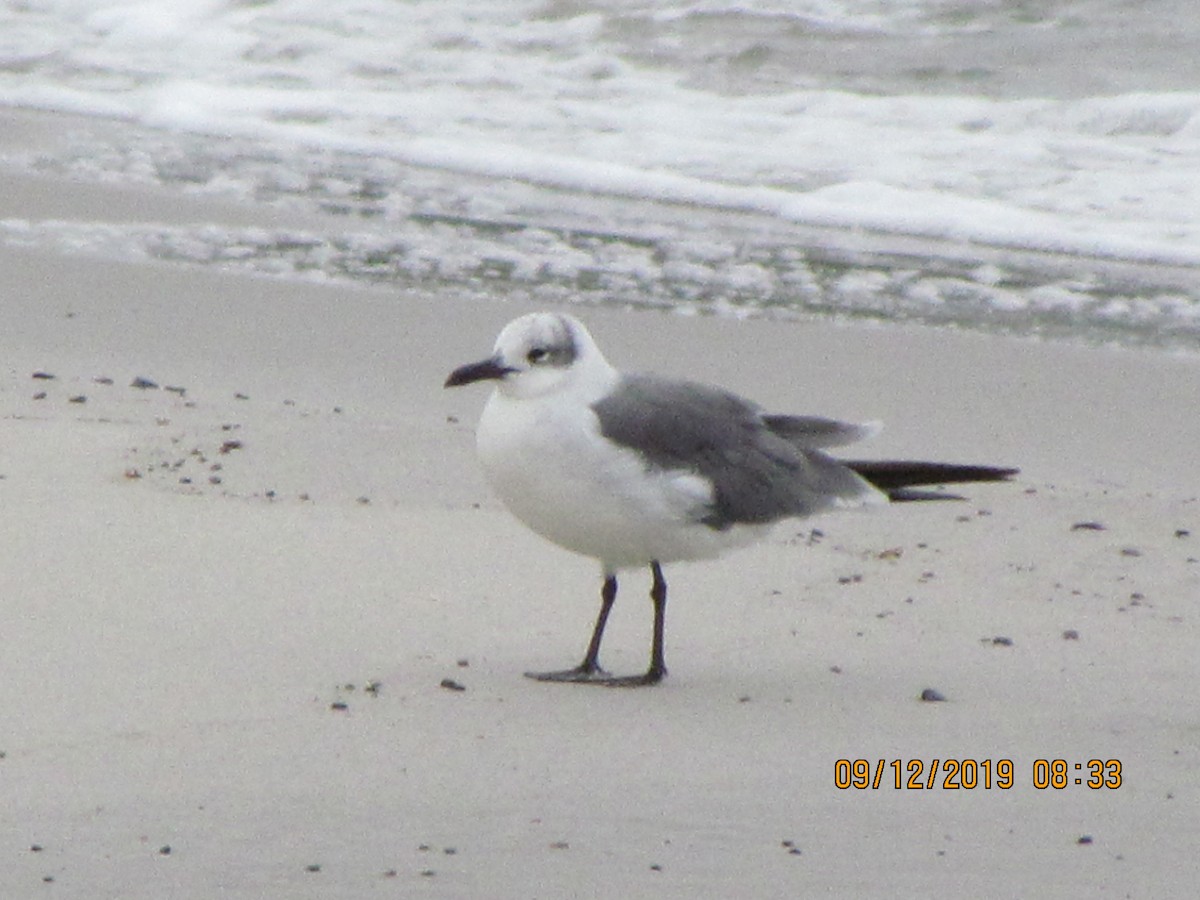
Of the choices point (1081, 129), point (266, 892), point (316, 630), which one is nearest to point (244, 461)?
point (316, 630)

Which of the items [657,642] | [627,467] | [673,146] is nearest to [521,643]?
[657,642]

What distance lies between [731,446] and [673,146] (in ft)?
20.7

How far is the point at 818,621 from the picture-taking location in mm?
4664

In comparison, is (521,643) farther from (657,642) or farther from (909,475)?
(909,475)

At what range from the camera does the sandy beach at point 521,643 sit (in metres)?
3.31

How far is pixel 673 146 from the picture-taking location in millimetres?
10578

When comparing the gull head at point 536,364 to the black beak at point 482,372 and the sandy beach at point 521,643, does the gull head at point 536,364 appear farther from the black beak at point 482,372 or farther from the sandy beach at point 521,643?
the sandy beach at point 521,643

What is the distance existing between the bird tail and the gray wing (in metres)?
0.04

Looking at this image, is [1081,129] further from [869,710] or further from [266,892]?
[266,892]
